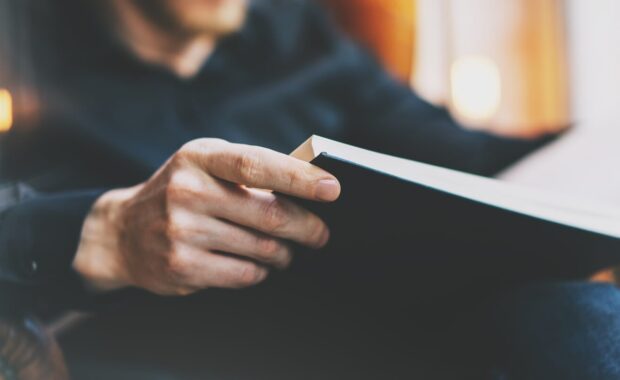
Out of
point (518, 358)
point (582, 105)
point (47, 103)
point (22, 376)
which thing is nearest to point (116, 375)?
point (22, 376)

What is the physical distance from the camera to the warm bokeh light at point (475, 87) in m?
1.84

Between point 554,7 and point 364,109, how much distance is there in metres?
0.91

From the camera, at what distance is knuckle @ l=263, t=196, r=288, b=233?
40 cm

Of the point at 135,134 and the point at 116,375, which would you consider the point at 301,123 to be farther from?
the point at 116,375

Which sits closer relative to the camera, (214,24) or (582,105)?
(214,24)

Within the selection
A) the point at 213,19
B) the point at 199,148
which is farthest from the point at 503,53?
the point at 199,148

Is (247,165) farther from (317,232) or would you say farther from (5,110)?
(5,110)

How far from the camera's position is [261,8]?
1.12 m

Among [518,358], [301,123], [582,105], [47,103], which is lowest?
[582,105]

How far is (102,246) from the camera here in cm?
50

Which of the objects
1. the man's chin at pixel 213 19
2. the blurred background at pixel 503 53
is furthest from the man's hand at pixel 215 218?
the blurred background at pixel 503 53

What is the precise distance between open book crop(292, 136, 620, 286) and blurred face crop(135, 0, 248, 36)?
0.63m

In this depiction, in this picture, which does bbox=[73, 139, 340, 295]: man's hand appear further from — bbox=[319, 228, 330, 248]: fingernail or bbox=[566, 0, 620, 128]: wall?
bbox=[566, 0, 620, 128]: wall

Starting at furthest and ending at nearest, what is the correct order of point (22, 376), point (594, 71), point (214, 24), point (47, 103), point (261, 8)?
point (594, 71)
point (261, 8)
point (214, 24)
point (47, 103)
point (22, 376)
